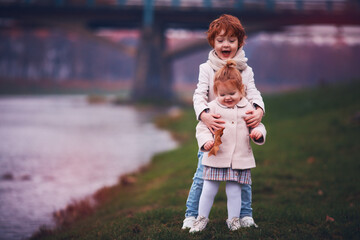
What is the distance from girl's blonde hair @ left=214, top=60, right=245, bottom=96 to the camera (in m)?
3.39

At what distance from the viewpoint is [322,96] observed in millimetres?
16297

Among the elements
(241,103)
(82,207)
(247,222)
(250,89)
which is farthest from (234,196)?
(82,207)

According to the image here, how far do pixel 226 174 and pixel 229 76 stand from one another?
0.78m

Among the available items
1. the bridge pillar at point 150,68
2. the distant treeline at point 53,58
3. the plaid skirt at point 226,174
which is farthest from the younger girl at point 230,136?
the distant treeline at point 53,58

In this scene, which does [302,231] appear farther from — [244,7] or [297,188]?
[244,7]

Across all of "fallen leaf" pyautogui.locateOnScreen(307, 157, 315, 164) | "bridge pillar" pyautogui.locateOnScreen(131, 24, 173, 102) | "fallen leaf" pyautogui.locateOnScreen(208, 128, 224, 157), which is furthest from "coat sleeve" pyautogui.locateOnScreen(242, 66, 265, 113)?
"bridge pillar" pyautogui.locateOnScreen(131, 24, 173, 102)

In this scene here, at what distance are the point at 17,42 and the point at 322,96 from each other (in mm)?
53316

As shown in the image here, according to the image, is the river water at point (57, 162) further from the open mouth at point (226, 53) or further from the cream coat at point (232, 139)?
the open mouth at point (226, 53)

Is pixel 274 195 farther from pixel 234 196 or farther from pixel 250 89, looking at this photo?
pixel 250 89

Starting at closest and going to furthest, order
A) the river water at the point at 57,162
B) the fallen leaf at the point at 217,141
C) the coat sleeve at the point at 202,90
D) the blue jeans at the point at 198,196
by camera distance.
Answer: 1. the fallen leaf at the point at 217,141
2. the coat sleeve at the point at 202,90
3. the blue jeans at the point at 198,196
4. the river water at the point at 57,162

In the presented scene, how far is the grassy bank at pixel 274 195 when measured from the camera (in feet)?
12.5

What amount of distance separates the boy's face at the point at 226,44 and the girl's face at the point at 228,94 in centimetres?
31

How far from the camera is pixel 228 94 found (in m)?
3.43

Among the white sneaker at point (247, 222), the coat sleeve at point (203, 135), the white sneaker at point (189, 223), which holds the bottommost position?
the white sneaker at point (189, 223)
